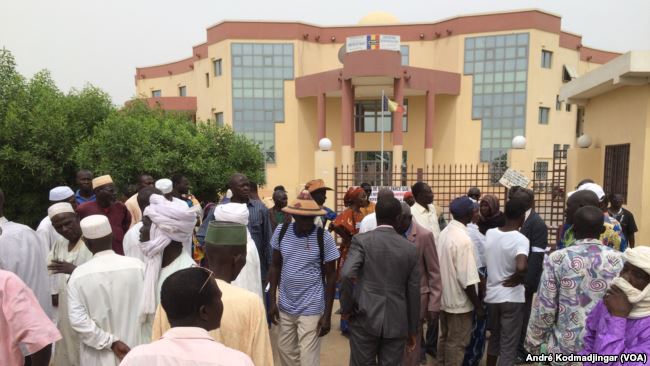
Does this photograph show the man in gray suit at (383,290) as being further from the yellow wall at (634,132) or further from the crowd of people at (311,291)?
the yellow wall at (634,132)

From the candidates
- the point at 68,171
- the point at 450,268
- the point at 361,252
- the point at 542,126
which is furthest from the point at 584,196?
the point at 542,126

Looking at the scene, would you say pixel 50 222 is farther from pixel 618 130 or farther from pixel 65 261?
pixel 618 130

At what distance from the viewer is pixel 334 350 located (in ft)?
14.0

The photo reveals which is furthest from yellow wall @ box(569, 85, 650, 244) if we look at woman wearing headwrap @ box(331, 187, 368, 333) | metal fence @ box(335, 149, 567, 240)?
woman wearing headwrap @ box(331, 187, 368, 333)

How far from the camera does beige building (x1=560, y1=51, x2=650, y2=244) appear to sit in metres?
7.50

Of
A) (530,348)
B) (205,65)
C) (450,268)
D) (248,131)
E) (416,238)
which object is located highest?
(205,65)

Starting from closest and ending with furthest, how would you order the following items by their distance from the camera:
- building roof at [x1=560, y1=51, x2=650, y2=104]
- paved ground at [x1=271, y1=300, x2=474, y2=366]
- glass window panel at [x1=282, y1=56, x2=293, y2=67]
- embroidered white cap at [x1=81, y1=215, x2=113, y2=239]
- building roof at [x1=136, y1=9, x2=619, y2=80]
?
embroidered white cap at [x1=81, y1=215, x2=113, y2=239] → paved ground at [x1=271, y1=300, x2=474, y2=366] → building roof at [x1=560, y1=51, x2=650, y2=104] → building roof at [x1=136, y1=9, x2=619, y2=80] → glass window panel at [x1=282, y1=56, x2=293, y2=67]

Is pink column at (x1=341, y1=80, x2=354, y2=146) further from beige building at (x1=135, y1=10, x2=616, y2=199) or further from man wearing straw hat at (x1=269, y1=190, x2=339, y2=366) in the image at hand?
man wearing straw hat at (x1=269, y1=190, x2=339, y2=366)

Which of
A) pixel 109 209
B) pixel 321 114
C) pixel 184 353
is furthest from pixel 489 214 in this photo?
pixel 321 114

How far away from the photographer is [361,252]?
2.70 meters

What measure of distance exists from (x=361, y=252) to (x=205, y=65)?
24372mm

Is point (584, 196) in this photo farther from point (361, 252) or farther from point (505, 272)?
point (361, 252)

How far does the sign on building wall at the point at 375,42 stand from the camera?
17.0 m

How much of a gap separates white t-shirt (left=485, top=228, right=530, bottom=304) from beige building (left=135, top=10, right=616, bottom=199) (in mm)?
15907
